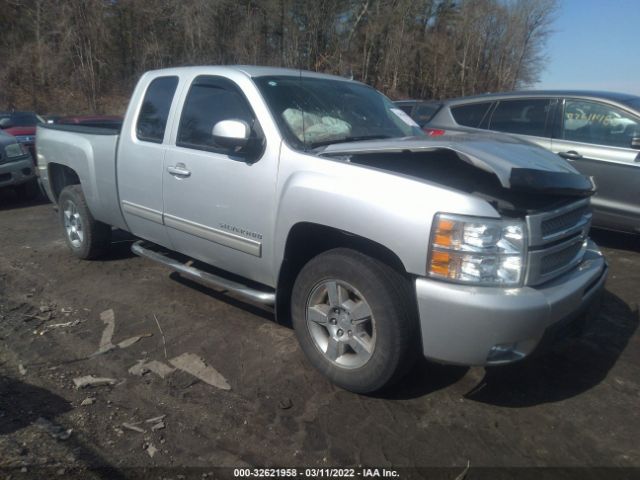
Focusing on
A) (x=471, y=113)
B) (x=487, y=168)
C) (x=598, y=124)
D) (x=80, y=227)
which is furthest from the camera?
(x=471, y=113)

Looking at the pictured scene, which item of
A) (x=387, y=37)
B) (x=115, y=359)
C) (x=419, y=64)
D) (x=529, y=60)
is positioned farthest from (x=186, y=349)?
(x=529, y=60)

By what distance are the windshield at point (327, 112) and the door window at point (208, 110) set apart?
210 millimetres

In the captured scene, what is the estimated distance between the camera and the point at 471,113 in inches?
268

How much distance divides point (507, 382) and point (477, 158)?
1.48 metres

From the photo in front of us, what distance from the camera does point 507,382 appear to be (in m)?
3.16

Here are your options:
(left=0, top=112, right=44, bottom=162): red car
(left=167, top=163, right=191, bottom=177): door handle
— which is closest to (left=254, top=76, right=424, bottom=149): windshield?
(left=167, top=163, right=191, bottom=177): door handle

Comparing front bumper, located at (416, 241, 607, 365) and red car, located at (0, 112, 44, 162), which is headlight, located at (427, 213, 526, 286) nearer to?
front bumper, located at (416, 241, 607, 365)

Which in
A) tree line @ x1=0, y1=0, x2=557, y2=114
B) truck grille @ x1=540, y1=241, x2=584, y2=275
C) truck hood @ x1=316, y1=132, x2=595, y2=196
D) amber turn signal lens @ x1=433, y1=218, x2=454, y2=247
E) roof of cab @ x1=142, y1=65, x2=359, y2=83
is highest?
tree line @ x1=0, y1=0, x2=557, y2=114

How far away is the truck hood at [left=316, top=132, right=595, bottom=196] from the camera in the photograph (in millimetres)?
2533

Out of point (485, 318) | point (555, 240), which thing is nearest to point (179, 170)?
point (485, 318)

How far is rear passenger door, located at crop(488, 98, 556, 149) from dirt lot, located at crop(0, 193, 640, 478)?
8.53 ft

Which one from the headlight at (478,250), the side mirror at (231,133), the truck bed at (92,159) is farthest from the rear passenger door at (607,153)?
the truck bed at (92,159)

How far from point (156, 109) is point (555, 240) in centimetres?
329

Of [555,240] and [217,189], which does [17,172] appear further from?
[555,240]
